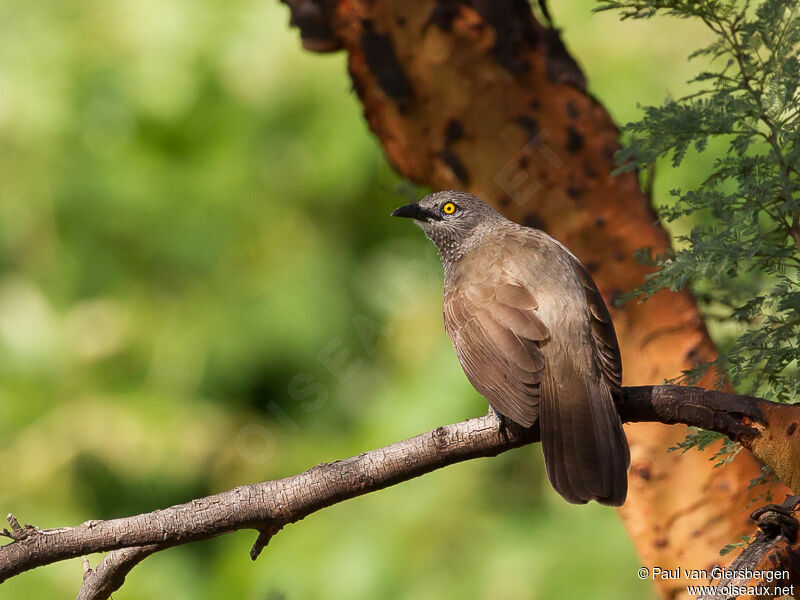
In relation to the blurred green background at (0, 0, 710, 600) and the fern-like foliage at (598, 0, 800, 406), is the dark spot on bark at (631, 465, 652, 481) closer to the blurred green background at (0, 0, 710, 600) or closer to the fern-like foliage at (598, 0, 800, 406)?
the fern-like foliage at (598, 0, 800, 406)

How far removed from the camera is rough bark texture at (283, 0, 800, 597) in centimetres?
367

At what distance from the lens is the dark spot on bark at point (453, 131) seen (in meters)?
3.82

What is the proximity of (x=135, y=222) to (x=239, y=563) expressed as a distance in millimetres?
2760

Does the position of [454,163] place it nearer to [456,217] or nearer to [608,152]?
[456,217]

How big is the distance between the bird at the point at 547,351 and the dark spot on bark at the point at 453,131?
1.76ft

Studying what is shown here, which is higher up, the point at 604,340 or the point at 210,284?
the point at 604,340

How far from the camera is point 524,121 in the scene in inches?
150

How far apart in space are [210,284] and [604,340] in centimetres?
462

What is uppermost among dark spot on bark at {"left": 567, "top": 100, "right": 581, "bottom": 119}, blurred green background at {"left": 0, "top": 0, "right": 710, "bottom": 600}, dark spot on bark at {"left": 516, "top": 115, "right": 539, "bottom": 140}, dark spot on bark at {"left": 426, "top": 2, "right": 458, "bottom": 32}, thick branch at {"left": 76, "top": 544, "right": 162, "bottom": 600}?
dark spot on bark at {"left": 426, "top": 2, "right": 458, "bottom": 32}

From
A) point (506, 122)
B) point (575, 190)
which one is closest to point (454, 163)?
point (506, 122)

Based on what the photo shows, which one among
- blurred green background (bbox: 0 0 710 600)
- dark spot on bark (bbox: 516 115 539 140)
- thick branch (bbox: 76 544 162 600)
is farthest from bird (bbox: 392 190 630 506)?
blurred green background (bbox: 0 0 710 600)

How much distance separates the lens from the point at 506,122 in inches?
149

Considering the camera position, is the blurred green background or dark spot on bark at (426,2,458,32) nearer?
dark spot on bark at (426,2,458,32)

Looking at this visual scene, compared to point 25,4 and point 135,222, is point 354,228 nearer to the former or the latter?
point 135,222
